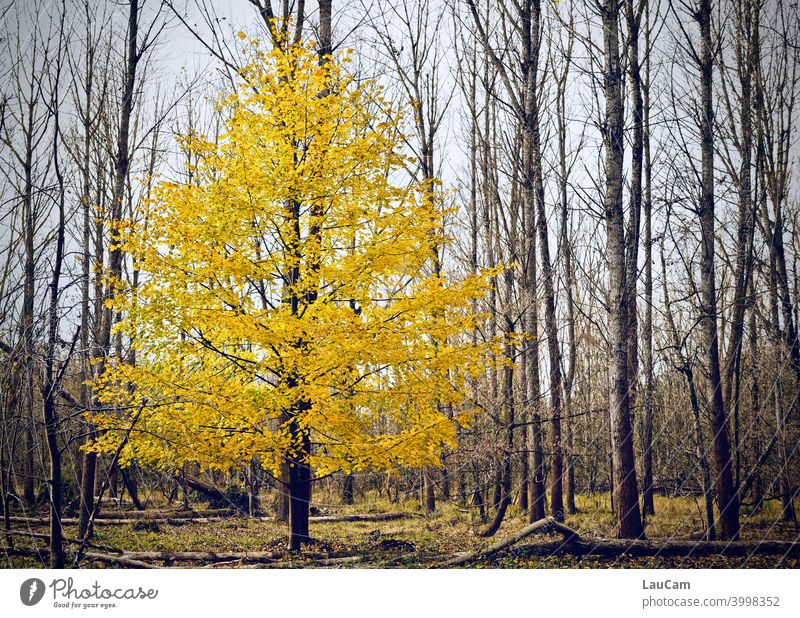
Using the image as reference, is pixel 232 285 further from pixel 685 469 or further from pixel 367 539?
pixel 685 469

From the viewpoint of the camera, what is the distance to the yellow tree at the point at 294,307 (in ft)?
18.7

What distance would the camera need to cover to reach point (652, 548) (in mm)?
5824

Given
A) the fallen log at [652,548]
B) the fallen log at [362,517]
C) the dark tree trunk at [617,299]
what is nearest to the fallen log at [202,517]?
the fallen log at [362,517]

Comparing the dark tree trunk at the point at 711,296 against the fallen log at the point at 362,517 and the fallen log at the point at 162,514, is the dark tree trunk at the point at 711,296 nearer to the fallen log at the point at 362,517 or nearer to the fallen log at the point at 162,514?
the fallen log at the point at 362,517

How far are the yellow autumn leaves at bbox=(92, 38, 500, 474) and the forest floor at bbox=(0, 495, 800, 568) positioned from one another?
39.0 inches

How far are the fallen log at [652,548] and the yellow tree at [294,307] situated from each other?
1394mm

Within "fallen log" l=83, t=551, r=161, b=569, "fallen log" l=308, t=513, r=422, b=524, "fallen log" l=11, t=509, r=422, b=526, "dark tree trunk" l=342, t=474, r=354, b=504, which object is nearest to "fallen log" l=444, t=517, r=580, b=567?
"fallen log" l=83, t=551, r=161, b=569

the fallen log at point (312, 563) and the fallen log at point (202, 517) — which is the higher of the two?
the fallen log at point (312, 563)

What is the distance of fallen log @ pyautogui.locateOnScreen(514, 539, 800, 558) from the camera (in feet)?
18.9

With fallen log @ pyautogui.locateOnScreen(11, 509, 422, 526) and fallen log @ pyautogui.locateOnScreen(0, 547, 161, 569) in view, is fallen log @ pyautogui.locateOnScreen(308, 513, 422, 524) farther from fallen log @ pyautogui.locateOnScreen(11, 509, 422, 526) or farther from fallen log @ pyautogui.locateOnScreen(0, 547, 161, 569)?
fallen log @ pyautogui.locateOnScreen(0, 547, 161, 569)

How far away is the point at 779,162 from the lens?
6.98 metres

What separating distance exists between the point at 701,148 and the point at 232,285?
17.1ft

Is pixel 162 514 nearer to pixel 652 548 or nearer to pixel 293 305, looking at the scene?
pixel 293 305
